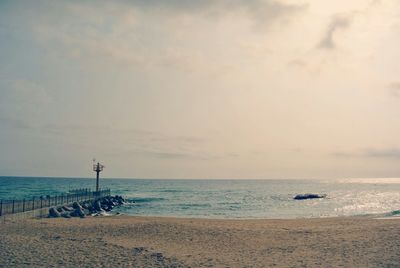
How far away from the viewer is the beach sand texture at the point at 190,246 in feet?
52.8

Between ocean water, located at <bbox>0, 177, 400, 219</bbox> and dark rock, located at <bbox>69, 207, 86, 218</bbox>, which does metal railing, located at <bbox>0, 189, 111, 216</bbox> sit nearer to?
dark rock, located at <bbox>69, 207, 86, 218</bbox>

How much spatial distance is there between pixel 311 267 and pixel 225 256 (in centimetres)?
407

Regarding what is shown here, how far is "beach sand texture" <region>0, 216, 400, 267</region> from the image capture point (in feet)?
52.8

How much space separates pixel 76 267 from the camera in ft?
49.5

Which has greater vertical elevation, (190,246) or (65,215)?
(190,246)

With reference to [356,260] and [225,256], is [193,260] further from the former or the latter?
[356,260]

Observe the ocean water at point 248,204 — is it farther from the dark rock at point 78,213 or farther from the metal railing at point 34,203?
the dark rock at point 78,213

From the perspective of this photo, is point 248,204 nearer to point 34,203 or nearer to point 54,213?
point 34,203

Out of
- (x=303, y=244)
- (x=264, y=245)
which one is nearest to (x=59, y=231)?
(x=264, y=245)

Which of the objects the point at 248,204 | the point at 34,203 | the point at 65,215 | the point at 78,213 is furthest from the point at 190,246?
the point at 248,204

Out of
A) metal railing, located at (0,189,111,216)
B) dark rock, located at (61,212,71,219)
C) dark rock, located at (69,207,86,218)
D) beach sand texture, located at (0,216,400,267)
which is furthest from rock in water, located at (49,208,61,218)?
beach sand texture, located at (0,216,400,267)

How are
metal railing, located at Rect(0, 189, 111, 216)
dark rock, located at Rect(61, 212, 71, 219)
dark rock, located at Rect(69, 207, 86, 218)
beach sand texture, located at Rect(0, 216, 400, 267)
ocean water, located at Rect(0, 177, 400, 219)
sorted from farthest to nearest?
ocean water, located at Rect(0, 177, 400, 219)
dark rock, located at Rect(69, 207, 86, 218)
dark rock, located at Rect(61, 212, 71, 219)
metal railing, located at Rect(0, 189, 111, 216)
beach sand texture, located at Rect(0, 216, 400, 267)

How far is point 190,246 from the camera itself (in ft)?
66.0

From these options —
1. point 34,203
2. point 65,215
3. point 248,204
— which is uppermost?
point 34,203
